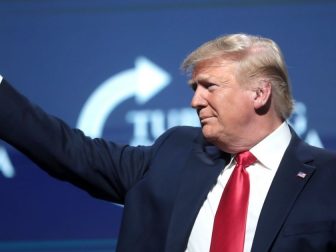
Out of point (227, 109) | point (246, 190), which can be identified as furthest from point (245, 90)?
point (246, 190)

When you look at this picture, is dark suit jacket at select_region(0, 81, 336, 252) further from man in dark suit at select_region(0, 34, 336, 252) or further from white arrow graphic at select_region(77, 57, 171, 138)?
white arrow graphic at select_region(77, 57, 171, 138)

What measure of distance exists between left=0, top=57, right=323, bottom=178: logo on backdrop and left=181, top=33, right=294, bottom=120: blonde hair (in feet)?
2.21

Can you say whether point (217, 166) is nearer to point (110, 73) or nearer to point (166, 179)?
point (166, 179)

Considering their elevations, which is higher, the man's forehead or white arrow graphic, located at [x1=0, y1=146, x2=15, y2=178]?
the man's forehead

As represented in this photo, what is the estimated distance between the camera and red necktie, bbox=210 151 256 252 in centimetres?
174

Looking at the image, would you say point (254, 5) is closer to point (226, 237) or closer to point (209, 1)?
point (209, 1)

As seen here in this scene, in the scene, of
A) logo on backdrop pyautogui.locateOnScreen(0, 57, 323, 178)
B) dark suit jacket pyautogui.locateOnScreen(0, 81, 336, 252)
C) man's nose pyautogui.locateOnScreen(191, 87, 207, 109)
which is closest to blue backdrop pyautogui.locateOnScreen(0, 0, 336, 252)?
logo on backdrop pyautogui.locateOnScreen(0, 57, 323, 178)

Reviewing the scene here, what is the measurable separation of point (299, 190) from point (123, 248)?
396 millimetres

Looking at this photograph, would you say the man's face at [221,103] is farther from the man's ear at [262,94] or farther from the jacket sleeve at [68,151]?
the jacket sleeve at [68,151]

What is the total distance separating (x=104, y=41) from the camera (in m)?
2.62

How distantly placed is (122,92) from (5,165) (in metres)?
0.42

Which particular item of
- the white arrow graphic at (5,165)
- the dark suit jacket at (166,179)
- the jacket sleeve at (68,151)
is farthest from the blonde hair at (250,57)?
the white arrow graphic at (5,165)

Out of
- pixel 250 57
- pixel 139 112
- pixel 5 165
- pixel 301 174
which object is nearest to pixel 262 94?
pixel 250 57

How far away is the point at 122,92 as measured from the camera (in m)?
2.56
